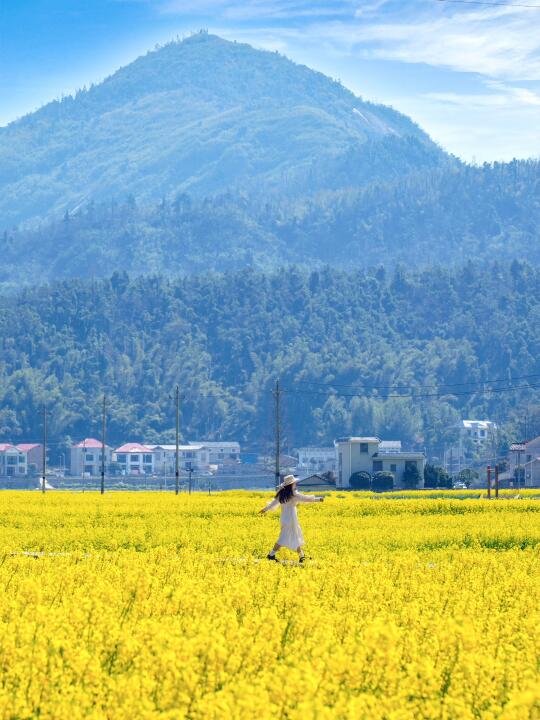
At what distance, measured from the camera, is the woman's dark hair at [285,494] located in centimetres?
2491

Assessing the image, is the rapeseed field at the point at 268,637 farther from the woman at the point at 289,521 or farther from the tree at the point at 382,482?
the tree at the point at 382,482

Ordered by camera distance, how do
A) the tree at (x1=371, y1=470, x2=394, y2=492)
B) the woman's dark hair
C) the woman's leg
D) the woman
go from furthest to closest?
the tree at (x1=371, y1=470, x2=394, y2=492), the woman's dark hair, the woman, the woman's leg

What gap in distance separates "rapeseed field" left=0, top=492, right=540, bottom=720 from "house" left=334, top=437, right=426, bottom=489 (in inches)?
3552

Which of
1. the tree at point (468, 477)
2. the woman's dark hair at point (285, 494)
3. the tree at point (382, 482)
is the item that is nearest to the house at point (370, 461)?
the tree at point (382, 482)

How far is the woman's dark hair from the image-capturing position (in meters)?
24.9

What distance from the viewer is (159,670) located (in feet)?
40.0

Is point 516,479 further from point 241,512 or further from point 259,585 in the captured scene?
point 259,585

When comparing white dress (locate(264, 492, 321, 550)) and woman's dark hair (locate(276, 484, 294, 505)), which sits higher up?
woman's dark hair (locate(276, 484, 294, 505))

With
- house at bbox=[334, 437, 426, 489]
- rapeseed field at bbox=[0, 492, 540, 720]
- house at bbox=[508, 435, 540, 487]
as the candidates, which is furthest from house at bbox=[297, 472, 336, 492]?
rapeseed field at bbox=[0, 492, 540, 720]

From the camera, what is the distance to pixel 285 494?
24969mm

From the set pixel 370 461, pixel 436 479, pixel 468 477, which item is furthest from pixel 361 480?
pixel 468 477

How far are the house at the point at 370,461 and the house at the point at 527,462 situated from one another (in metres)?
10.8

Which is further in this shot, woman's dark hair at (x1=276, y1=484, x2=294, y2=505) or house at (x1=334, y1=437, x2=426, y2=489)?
house at (x1=334, y1=437, x2=426, y2=489)

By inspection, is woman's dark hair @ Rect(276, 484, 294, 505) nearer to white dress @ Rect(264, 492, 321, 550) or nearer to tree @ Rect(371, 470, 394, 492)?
white dress @ Rect(264, 492, 321, 550)
